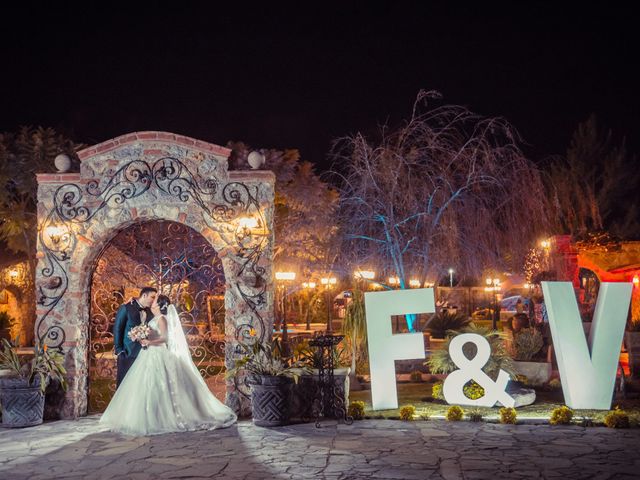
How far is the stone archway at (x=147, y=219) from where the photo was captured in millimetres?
9977

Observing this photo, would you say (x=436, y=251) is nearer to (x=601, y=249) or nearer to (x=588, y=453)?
(x=588, y=453)

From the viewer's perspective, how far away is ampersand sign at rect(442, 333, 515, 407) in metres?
9.89

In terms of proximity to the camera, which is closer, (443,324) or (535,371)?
(535,371)

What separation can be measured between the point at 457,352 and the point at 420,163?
19.4 ft

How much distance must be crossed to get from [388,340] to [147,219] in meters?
4.11

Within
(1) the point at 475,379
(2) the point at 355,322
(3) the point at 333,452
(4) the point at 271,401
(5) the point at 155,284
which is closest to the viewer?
(3) the point at 333,452

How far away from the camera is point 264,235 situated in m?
9.97

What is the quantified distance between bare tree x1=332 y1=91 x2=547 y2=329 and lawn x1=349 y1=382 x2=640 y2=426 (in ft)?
12.2

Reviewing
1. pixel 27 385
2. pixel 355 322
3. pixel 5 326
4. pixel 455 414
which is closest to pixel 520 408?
pixel 455 414

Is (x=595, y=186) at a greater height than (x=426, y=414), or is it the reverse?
(x=595, y=186)

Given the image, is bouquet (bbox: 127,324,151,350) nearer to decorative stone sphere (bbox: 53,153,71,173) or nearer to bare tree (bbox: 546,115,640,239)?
decorative stone sphere (bbox: 53,153,71,173)

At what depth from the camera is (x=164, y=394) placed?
903 centimetres

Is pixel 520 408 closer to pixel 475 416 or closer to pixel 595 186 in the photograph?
pixel 475 416

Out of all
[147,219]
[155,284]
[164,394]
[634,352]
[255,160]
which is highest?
[255,160]
